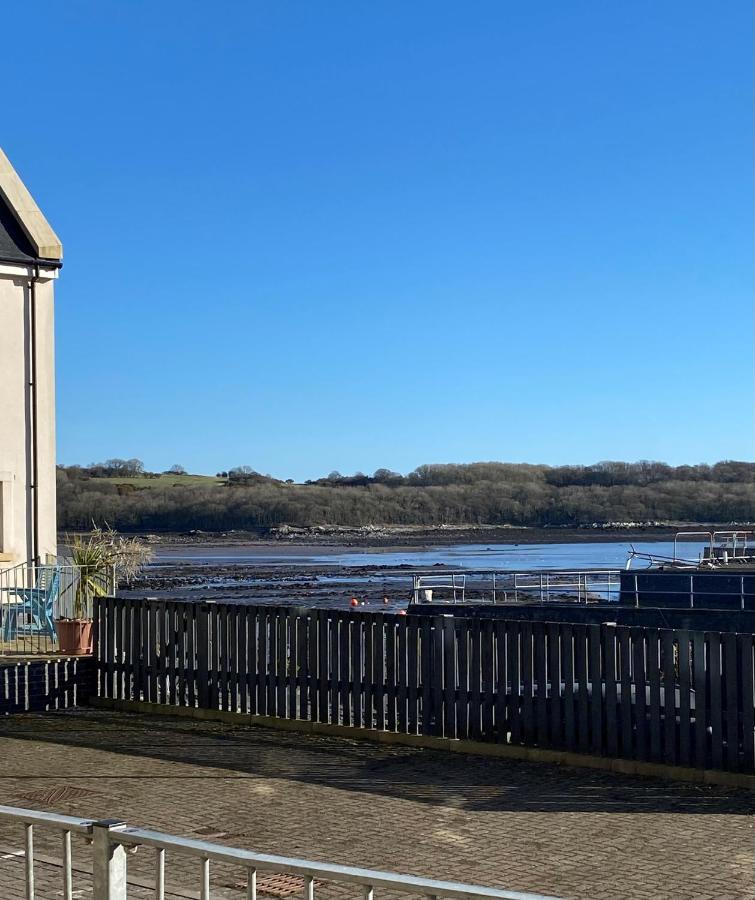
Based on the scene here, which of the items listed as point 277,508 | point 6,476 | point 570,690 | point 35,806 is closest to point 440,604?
point 6,476

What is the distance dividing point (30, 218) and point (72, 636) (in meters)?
11.5

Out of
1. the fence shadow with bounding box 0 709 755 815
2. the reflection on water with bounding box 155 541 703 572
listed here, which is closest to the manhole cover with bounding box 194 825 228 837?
the fence shadow with bounding box 0 709 755 815

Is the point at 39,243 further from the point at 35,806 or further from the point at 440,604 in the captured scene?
the point at 35,806

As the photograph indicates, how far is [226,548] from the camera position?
137 metres

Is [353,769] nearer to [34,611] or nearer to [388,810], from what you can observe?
[388,810]

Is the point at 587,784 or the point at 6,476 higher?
the point at 6,476

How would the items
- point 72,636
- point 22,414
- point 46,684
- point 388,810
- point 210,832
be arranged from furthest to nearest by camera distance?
1. point 22,414
2. point 72,636
3. point 46,684
4. point 388,810
5. point 210,832

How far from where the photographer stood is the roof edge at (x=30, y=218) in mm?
24969

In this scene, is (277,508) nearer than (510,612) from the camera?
No

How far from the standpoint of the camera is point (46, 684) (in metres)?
15.1

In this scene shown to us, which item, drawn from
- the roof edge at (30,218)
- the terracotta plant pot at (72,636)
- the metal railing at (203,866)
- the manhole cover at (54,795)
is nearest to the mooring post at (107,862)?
the metal railing at (203,866)

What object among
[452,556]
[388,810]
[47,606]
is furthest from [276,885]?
[452,556]

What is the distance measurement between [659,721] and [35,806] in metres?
5.15

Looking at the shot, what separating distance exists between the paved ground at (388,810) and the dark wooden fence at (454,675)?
15.7 inches
